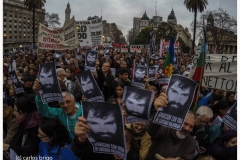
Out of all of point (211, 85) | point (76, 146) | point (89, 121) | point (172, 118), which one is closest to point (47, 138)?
point (76, 146)

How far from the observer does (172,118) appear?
2.71 m

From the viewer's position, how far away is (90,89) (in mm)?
4648

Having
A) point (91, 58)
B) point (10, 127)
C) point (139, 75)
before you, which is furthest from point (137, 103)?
point (91, 58)

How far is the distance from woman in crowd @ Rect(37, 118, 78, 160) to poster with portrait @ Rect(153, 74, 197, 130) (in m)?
0.95

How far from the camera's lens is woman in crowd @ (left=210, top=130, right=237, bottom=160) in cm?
291

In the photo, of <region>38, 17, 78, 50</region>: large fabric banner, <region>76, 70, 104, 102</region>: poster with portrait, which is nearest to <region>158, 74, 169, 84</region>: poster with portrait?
<region>76, 70, 104, 102</region>: poster with portrait

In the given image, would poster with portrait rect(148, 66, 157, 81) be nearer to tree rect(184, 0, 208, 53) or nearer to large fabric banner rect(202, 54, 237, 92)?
large fabric banner rect(202, 54, 237, 92)

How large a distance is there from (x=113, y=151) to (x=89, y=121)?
34cm

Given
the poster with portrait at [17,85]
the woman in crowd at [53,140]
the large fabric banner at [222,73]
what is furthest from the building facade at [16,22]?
the woman in crowd at [53,140]

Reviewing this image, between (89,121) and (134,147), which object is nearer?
(89,121)

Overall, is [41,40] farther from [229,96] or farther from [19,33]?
[19,33]

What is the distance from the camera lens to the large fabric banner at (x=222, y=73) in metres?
3.97

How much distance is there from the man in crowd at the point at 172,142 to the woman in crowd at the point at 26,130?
1.29 meters

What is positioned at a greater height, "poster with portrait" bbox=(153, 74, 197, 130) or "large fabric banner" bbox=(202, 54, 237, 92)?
"large fabric banner" bbox=(202, 54, 237, 92)
